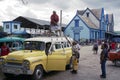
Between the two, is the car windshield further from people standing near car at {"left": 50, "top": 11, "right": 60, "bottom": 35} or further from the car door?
people standing near car at {"left": 50, "top": 11, "right": 60, "bottom": 35}

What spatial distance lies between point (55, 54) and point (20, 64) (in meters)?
2.45

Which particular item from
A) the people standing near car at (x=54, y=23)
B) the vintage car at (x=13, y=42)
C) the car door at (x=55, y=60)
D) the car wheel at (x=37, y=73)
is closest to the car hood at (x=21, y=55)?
the car wheel at (x=37, y=73)

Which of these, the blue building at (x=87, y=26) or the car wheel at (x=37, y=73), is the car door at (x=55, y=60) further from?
the blue building at (x=87, y=26)

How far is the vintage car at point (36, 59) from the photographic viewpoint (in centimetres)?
1224

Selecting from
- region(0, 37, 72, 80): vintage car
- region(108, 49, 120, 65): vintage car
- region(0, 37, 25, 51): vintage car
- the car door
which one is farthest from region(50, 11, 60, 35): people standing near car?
region(108, 49, 120, 65): vintage car

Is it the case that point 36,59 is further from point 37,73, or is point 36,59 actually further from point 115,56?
point 115,56

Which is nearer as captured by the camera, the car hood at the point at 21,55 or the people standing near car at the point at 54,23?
the car hood at the point at 21,55

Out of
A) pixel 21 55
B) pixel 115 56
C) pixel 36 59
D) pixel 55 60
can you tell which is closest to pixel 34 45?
pixel 55 60

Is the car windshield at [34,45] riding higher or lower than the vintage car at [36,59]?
higher

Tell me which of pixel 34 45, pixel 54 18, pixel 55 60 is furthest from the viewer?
pixel 54 18

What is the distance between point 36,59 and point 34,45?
1606 mm

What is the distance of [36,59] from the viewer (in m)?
12.6

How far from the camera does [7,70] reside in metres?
12.6

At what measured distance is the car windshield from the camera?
13.9 m
